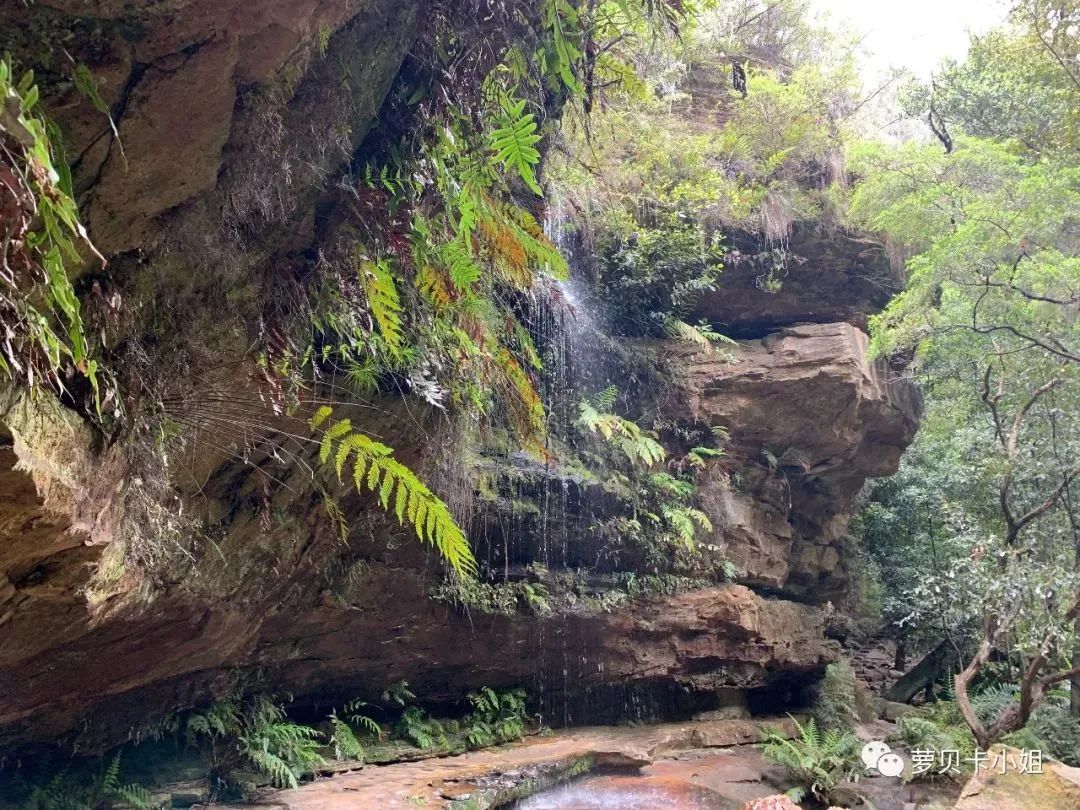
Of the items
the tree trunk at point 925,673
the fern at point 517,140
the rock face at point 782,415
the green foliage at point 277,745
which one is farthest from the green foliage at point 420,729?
the tree trunk at point 925,673

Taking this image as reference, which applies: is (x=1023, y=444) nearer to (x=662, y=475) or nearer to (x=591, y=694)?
(x=662, y=475)

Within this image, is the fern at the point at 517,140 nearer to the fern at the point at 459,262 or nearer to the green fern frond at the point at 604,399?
the fern at the point at 459,262

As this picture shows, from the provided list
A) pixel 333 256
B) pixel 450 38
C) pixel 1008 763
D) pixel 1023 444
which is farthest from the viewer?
pixel 1023 444

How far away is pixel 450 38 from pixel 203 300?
1.51 metres

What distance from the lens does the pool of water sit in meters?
5.80

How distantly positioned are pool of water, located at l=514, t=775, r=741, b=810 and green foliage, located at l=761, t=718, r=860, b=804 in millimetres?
1171

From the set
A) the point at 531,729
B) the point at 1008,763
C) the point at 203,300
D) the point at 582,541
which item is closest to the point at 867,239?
the point at 582,541

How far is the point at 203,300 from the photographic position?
295 centimetres

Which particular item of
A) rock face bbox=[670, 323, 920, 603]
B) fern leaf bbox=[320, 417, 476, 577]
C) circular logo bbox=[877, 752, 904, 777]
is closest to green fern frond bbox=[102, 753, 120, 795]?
fern leaf bbox=[320, 417, 476, 577]

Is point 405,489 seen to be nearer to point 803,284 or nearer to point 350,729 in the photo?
point 350,729

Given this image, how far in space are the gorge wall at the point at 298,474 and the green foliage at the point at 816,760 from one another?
3.95 ft

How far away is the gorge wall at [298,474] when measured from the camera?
2188 mm

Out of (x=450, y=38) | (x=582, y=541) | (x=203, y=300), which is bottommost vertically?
(x=582, y=541)

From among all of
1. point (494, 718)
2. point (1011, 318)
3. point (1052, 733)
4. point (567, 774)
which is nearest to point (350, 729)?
point (494, 718)
